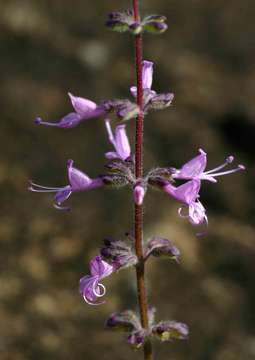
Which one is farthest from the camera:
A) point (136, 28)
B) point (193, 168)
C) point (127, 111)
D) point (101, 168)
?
point (101, 168)

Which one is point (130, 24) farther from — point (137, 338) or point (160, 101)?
point (137, 338)

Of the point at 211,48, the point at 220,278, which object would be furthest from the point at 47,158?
the point at 211,48

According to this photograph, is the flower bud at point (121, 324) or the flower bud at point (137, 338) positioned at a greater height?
the flower bud at point (121, 324)

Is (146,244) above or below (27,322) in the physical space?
above

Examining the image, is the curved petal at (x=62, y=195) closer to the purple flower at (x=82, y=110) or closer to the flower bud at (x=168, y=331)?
the purple flower at (x=82, y=110)

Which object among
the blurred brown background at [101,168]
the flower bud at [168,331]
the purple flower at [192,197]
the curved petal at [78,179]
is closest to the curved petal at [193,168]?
the purple flower at [192,197]

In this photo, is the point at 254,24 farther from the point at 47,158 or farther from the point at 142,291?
the point at 142,291

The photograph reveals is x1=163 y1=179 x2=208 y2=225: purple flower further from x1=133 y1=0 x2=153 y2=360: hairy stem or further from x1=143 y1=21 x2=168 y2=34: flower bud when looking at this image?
x1=143 y1=21 x2=168 y2=34: flower bud

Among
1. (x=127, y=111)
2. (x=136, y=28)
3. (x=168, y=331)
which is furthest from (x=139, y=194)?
(x=168, y=331)
